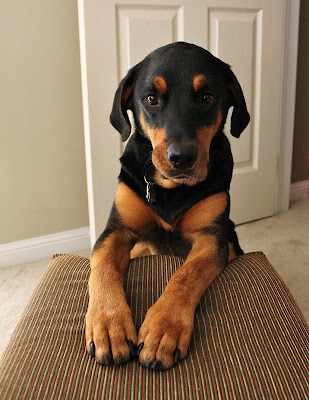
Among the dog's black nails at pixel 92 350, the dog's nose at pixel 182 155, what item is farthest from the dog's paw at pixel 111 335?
the dog's nose at pixel 182 155

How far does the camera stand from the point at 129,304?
1.26 meters

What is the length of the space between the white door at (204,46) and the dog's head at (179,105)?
0.73m

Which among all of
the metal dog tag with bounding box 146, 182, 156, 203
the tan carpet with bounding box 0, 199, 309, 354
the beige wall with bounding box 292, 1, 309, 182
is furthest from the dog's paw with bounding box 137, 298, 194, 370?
the beige wall with bounding box 292, 1, 309, 182

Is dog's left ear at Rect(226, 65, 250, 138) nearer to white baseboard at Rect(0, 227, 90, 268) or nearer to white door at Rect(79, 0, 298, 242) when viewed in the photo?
white door at Rect(79, 0, 298, 242)

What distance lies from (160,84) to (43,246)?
149cm

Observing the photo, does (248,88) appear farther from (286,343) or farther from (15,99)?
(286,343)

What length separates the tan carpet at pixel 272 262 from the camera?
2.11 metres

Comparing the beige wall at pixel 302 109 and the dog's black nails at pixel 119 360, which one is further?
the beige wall at pixel 302 109

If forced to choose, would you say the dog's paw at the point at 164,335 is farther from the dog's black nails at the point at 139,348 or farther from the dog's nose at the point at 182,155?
the dog's nose at the point at 182,155

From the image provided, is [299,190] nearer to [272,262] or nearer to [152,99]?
[272,262]

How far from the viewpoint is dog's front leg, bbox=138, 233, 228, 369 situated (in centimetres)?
104

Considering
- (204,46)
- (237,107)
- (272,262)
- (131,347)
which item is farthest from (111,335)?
(204,46)

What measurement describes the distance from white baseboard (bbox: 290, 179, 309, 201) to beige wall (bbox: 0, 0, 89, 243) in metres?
1.73

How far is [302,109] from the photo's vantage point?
11.0 feet
